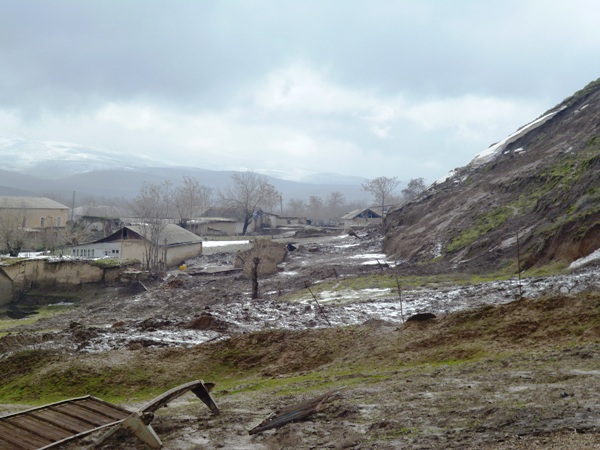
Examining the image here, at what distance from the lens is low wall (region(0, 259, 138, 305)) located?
145 feet

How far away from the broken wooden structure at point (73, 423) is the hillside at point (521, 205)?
67.4 feet

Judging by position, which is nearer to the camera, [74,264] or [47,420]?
[47,420]

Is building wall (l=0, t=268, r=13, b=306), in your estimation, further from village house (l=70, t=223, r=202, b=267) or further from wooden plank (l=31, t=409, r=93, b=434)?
wooden plank (l=31, t=409, r=93, b=434)

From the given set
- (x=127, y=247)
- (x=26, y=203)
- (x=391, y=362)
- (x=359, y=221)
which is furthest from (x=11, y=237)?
(x=359, y=221)

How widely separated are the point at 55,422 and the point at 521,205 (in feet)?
115

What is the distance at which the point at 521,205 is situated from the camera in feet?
131

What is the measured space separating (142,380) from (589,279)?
12.7 m

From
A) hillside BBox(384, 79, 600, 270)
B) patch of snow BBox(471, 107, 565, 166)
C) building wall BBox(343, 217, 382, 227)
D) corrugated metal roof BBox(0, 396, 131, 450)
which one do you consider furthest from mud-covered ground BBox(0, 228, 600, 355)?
building wall BBox(343, 217, 382, 227)

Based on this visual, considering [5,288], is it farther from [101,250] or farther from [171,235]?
[171,235]

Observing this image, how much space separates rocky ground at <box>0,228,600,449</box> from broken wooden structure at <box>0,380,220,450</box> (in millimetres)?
319

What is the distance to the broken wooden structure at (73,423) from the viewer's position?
8.29m

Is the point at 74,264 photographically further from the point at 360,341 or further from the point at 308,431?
the point at 308,431

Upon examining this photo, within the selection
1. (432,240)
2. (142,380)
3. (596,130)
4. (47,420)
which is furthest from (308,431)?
(596,130)

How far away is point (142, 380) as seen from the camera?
14.0 metres
